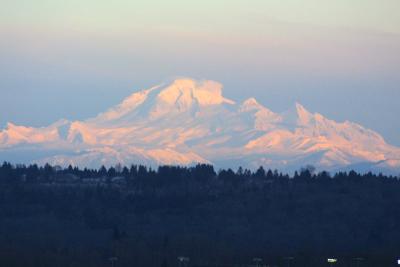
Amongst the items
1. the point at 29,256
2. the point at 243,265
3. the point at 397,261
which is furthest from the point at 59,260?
the point at 397,261

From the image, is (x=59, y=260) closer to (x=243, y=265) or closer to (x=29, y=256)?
(x=29, y=256)

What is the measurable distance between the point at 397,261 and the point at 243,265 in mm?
13614

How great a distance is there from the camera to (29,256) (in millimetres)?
194375

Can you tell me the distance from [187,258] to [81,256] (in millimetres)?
9543

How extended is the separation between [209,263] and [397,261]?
16.3m

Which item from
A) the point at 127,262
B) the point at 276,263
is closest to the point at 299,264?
the point at 276,263

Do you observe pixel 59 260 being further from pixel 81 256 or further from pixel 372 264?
pixel 372 264

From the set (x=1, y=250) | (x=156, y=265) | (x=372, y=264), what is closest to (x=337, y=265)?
(x=372, y=264)

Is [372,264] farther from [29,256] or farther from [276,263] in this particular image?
[29,256]

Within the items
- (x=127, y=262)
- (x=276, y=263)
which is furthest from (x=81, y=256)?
(x=276, y=263)

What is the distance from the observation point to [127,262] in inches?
7859

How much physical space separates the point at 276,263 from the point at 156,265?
1084cm

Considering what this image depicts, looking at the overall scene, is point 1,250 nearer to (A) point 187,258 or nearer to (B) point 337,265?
(A) point 187,258

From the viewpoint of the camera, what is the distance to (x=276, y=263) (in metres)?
200
